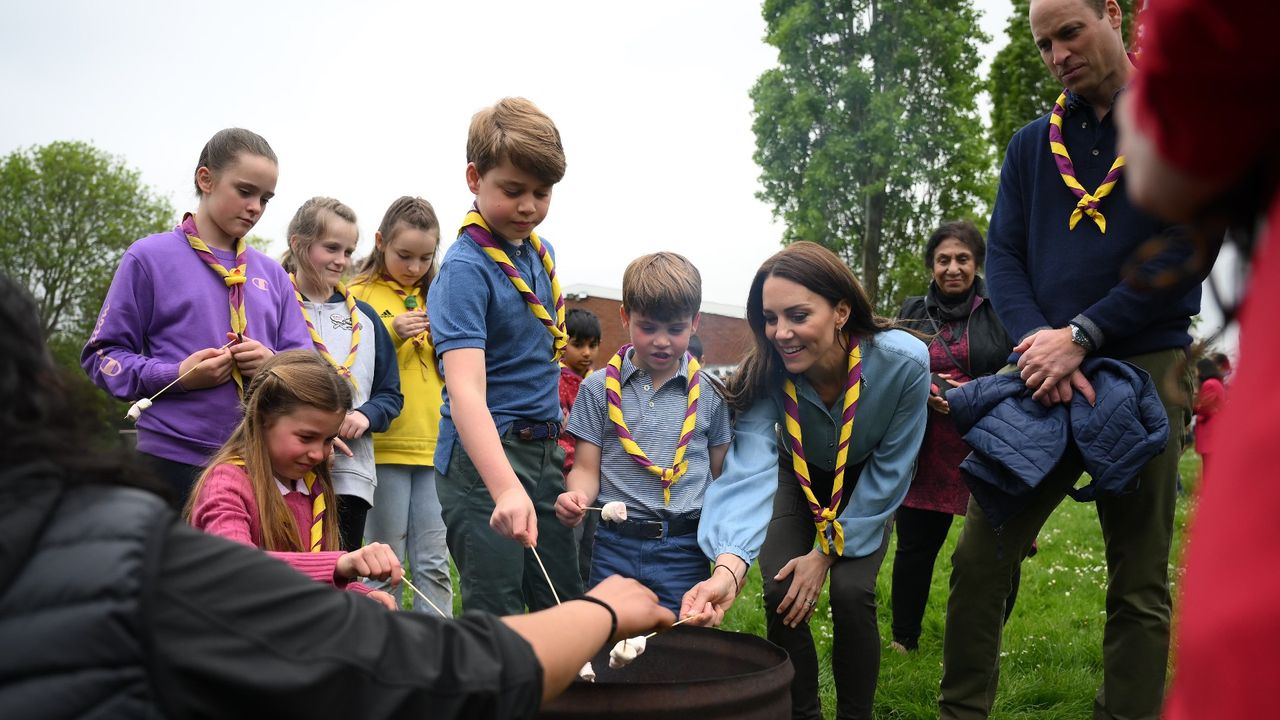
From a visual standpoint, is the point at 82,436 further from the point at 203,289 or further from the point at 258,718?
the point at 203,289

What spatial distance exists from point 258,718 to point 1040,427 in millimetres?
2326

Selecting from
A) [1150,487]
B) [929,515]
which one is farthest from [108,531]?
[929,515]

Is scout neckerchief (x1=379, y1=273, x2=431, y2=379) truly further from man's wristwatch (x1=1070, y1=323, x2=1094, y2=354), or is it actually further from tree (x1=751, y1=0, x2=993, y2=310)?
tree (x1=751, y1=0, x2=993, y2=310)

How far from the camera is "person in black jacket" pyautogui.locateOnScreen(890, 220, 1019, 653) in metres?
4.64

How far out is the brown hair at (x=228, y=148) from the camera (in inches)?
142

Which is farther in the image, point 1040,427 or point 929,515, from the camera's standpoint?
point 929,515

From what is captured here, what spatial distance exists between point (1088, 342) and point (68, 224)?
30.4 metres

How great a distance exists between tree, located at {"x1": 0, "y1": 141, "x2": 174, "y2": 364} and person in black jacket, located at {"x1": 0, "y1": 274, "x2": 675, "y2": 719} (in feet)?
92.0

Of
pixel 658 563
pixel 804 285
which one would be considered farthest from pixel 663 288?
pixel 658 563

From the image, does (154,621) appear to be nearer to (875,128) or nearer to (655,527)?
(655,527)

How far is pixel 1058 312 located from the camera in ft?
10.3

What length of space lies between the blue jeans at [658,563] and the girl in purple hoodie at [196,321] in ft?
4.33

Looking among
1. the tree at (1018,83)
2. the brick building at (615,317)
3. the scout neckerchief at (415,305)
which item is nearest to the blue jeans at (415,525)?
the scout neckerchief at (415,305)

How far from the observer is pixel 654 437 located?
3490mm
